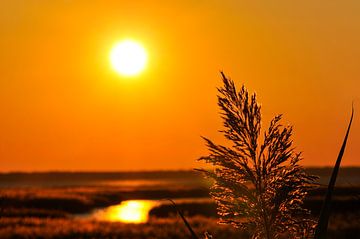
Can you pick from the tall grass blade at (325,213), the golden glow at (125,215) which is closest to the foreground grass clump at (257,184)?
the tall grass blade at (325,213)

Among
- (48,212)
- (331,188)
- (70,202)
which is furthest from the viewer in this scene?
(70,202)

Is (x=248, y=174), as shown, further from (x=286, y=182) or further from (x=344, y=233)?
(x=344, y=233)

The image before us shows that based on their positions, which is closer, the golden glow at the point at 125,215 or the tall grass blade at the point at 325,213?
the tall grass blade at the point at 325,213

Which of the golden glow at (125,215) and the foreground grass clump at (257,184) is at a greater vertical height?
the foreground grass clump at (257,184)

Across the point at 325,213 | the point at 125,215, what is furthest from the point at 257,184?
the point at 125,215

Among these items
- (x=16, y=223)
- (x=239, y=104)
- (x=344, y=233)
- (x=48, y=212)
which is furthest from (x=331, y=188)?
(x=48, y=212)

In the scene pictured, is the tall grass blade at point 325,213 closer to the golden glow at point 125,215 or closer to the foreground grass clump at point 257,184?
the foreground grass clump at point 257,184

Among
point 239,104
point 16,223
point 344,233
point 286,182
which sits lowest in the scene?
point 16,223

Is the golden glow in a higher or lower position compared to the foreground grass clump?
lower

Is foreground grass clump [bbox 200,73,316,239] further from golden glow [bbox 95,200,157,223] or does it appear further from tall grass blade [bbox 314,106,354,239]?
golden glow [bbox 95,200,157,223]

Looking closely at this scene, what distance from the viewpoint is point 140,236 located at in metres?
28.6

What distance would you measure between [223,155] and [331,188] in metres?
0.55

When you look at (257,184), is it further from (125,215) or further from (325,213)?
(125,215)

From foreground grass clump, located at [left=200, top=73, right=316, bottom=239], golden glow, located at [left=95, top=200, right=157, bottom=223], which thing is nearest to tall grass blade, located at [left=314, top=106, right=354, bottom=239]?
foreground grass clump, located at [left=200, top=73, right=316, bottom=239]
